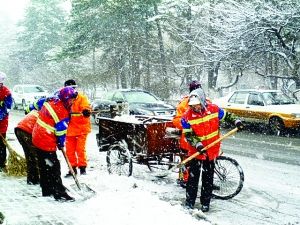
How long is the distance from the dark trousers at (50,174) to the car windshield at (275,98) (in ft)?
34.9

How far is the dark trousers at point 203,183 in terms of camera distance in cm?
595

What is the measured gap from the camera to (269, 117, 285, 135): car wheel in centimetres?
1451

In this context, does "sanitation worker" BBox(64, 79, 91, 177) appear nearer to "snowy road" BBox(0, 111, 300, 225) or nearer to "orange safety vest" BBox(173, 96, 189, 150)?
"snowy road" BBox(0, 111, 300, 225)

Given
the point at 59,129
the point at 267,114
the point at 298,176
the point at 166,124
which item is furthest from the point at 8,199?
the point at 267,114

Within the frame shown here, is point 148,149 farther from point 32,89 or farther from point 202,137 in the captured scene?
point 32,89

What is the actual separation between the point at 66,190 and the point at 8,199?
2.86 ft

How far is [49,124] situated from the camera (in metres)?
5.95

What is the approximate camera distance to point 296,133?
1519 centimetres

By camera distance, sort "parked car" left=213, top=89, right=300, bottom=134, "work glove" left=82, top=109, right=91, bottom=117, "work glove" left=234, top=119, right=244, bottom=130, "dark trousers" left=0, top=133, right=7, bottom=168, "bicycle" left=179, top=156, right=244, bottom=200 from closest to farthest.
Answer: "work glove" left=234, top=119, right=244, bottom=130, "bicycle" left=179, top=156, right=244, bottom=200, "work glove" left=82, top=109, right=91, bottom=117, "dark trousers" left=0, top=133, right=7, bottom=168, "parked car" left=213, top=89, right=300, bottom=134

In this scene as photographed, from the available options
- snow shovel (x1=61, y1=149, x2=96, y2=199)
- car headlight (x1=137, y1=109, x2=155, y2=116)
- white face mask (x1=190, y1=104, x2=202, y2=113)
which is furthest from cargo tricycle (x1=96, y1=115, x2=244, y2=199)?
car headlight (x1=137, y1=109, x2=155, y2=116)

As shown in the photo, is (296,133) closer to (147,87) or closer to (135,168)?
(135,168)

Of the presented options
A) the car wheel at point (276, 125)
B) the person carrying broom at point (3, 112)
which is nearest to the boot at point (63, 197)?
the person carrying broom at point (3, 112)

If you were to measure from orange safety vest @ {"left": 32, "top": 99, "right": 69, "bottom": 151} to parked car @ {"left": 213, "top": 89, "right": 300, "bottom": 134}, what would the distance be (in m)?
10.1

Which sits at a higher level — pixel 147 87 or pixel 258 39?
pixel 258 39
